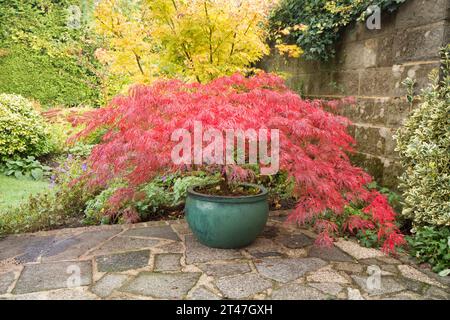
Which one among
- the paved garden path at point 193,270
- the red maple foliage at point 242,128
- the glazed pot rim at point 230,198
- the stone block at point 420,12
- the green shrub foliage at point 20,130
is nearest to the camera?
the paved garden path at point 193,270

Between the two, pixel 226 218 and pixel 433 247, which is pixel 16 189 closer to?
pixel 226 218

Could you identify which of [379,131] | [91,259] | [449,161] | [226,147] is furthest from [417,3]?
[91,259]

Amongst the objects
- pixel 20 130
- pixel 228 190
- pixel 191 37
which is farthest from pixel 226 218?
pixel 20 130

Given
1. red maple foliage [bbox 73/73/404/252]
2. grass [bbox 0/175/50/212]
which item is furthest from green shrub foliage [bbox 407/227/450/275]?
grass [bbox 0/175/50/212]

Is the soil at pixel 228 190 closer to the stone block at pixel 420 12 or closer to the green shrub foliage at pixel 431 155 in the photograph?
the green shrub foliage at pixel 431 155

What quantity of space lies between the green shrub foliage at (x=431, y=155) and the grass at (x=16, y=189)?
14.1 ft

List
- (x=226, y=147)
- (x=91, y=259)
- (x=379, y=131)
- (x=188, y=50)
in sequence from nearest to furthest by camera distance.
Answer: (x=226, y=147)
(x=91, y=259)
(x=379, y=131)
(x=188, y=50)

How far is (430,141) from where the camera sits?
320 cm

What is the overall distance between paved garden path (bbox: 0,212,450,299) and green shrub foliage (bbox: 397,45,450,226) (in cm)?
51

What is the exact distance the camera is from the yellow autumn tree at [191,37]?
4.61 metres

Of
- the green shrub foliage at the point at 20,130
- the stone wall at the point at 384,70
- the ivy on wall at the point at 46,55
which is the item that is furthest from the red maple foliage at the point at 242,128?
the ivy on wall at the point at 46,55

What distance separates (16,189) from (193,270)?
12.2 feet
